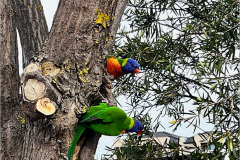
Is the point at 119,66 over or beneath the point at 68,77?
over

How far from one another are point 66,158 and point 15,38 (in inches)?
40.6

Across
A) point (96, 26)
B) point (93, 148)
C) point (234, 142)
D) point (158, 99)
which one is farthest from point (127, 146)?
point (96, 26)

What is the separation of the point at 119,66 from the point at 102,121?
70 centimetres

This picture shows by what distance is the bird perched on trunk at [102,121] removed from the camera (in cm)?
140

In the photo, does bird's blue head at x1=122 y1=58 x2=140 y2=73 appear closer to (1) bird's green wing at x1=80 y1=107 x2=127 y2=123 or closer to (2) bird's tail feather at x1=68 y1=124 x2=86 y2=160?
(1) bird's green wing at x1=80 y1=107 x2=127 y2=123

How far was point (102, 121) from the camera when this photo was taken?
4.87 ft

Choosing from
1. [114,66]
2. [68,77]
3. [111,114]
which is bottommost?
[111,114]

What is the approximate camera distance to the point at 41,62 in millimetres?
1360

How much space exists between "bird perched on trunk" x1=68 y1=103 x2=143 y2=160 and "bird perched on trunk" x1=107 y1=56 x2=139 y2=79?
36 cm

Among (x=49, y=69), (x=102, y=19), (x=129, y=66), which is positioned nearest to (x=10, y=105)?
(x=49, y=69)

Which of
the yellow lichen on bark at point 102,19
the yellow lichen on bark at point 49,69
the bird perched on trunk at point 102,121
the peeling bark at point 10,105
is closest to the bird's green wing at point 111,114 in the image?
the bird perched on trunk at point 102,121

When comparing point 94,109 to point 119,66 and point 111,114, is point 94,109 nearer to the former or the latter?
point 111,114

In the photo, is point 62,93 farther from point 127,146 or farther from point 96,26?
point 127,146

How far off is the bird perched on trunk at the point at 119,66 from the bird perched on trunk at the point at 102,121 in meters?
0.36
